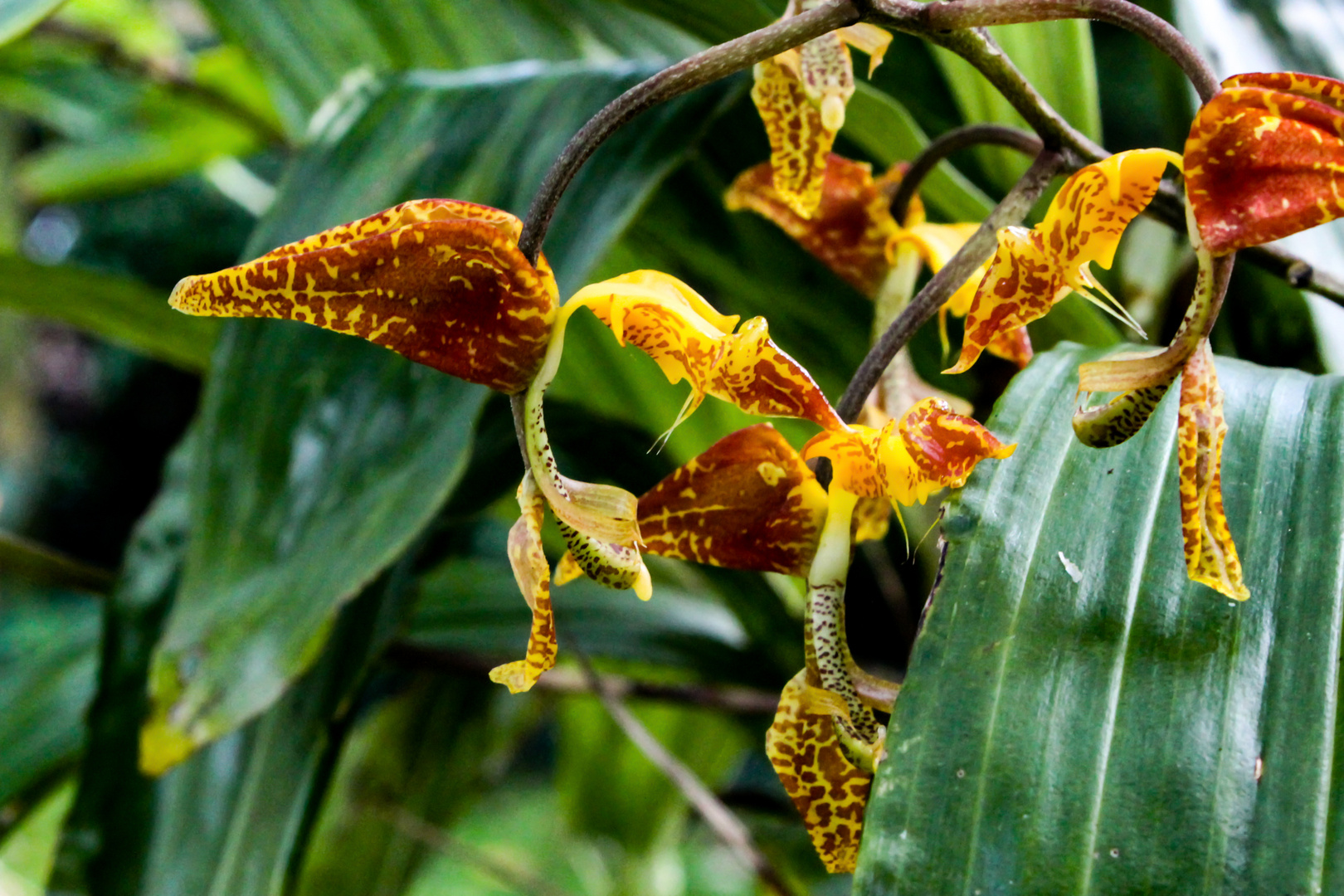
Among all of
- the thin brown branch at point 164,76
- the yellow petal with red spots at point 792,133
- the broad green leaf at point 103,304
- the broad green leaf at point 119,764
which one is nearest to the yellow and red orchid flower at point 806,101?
the yellow petal with red spots at point 792,133

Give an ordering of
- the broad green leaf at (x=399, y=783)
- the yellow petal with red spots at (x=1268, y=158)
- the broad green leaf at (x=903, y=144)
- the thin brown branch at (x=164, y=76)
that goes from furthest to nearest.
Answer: the thin brown branch at (x=164, y=76) → the broad green leaf at (x=399, y=783) → the broad green leaf at (x=903, y=144) → the yellow petal with red spots at (x=1268, y=158)

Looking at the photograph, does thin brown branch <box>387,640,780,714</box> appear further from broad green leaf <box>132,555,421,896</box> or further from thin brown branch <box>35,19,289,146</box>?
thin brown branch <box>35,19,289,146</box>

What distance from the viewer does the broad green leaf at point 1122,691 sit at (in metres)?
0.20

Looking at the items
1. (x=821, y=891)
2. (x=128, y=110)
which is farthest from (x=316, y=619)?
(x=128, y=110)

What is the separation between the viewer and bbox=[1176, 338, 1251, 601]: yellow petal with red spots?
0.20 m

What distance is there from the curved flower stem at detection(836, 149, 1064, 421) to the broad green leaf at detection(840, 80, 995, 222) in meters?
0.14

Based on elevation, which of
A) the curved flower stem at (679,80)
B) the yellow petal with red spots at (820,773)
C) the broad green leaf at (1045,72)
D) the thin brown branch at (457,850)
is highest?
the curved flower stem at (679,80)

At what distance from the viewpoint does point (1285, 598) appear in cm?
23

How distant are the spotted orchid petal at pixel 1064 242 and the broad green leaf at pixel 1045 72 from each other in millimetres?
237

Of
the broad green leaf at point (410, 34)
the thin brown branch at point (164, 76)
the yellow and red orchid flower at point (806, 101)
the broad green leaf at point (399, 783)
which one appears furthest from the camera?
the thin brown branch at point (164, 76)

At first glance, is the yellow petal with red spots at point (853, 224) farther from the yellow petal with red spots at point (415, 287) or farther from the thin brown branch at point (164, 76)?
the thin brown branch at point (164, 76)

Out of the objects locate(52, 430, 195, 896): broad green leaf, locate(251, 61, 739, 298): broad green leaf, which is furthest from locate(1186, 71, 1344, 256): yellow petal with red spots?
locate(52, 430, 195, 896): broad green leaf

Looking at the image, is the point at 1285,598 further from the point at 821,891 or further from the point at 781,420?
the point at 821,891

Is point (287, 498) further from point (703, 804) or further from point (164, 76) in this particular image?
point (164, 76)
